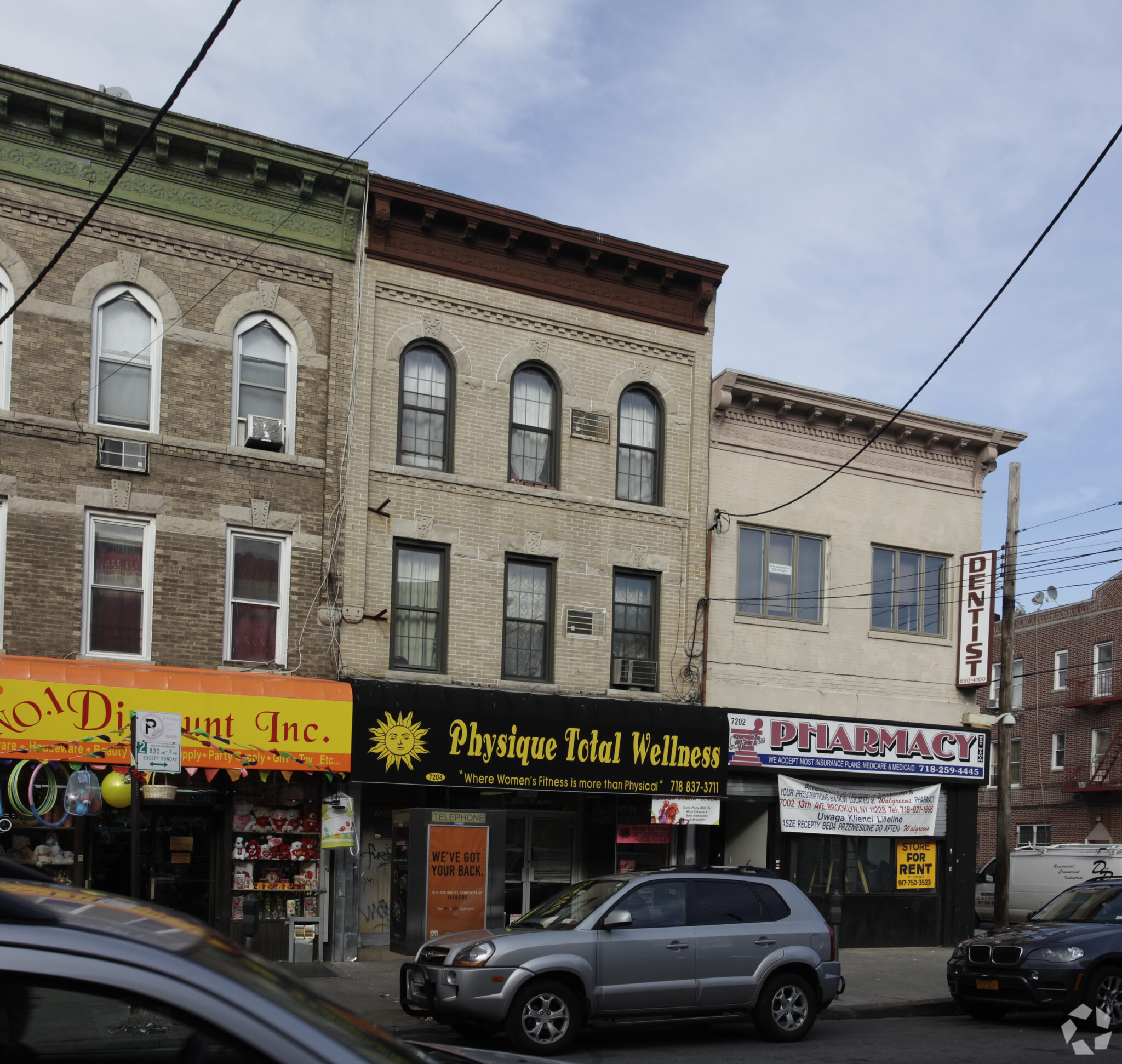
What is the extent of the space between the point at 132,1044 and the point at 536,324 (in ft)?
59.9

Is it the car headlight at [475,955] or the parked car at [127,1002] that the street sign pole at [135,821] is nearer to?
the car headlight at [475,955]

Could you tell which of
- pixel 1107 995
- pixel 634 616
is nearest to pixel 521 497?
pixel 634 616

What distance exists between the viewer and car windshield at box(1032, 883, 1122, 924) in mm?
14344

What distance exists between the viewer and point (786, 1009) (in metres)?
12.8

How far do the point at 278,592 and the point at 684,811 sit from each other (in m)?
7.29

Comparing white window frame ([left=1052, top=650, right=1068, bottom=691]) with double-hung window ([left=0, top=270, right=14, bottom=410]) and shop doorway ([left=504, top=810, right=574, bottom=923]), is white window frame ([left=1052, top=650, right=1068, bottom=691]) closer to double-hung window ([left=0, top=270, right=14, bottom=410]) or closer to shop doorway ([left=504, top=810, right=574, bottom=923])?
shop doorway ([left=504, top=810, right=574, bottom=923])

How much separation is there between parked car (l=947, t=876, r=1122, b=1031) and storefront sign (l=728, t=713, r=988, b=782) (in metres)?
6.41

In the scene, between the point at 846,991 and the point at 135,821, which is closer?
the point at 135,821

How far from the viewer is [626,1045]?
12.4 meters

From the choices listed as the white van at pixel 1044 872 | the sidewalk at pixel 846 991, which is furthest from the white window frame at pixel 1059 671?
the sidewalk at pixel 846 991

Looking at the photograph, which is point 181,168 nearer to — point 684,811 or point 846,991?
point 684,811

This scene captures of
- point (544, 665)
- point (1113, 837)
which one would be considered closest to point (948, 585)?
point (544, 665)

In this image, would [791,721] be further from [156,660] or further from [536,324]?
[156,660]

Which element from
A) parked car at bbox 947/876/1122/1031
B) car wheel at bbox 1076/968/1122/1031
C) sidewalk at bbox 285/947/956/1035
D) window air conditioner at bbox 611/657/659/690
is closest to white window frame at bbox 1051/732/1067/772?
sidewalk at bbox 285/947/956/1035
